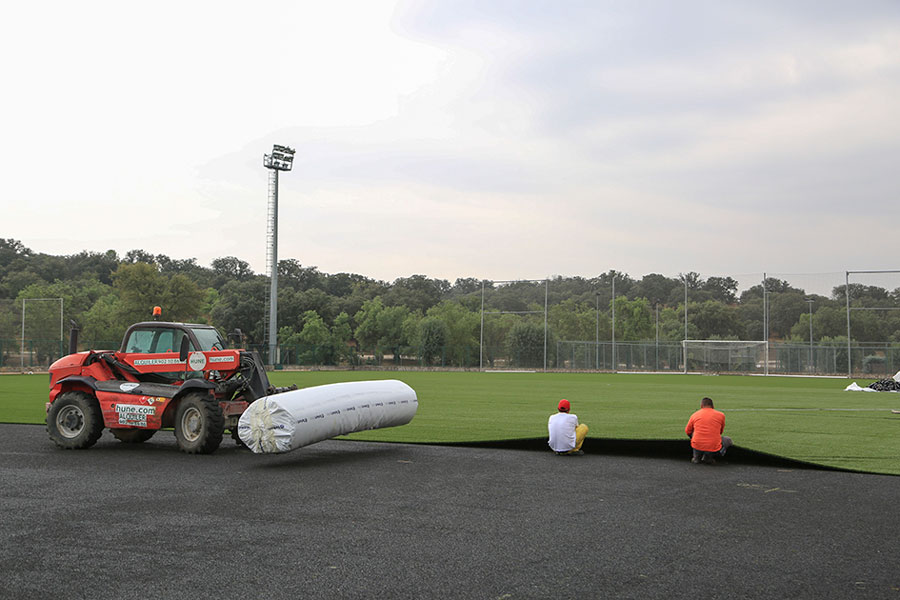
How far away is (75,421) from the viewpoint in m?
15.5

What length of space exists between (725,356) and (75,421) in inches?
2131

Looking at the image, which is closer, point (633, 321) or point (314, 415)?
point (314, 415)

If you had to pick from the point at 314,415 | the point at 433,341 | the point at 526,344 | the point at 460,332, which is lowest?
the point at 314,415

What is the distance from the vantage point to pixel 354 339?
10625cm

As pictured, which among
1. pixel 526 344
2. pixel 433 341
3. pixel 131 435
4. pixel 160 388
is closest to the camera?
pixel 160 388

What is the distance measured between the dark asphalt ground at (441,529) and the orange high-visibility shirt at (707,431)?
374mm

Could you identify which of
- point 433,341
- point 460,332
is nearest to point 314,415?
point 433,341

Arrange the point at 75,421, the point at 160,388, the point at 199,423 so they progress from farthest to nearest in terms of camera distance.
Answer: the point at 75,421, the point at 160,388, the point at 199,423

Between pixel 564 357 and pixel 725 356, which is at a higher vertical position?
pixel 725 356

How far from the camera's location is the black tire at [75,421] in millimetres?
15211

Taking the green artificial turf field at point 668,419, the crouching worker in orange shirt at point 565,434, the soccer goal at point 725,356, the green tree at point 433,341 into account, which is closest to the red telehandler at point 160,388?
the green artificial turf field at point 668,419

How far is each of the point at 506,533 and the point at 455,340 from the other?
230 ft

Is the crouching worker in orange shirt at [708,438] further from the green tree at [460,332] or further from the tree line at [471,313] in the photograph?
the green tree at [460,332]

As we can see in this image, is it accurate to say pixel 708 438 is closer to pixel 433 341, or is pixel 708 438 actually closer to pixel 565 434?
pixel 565 434
